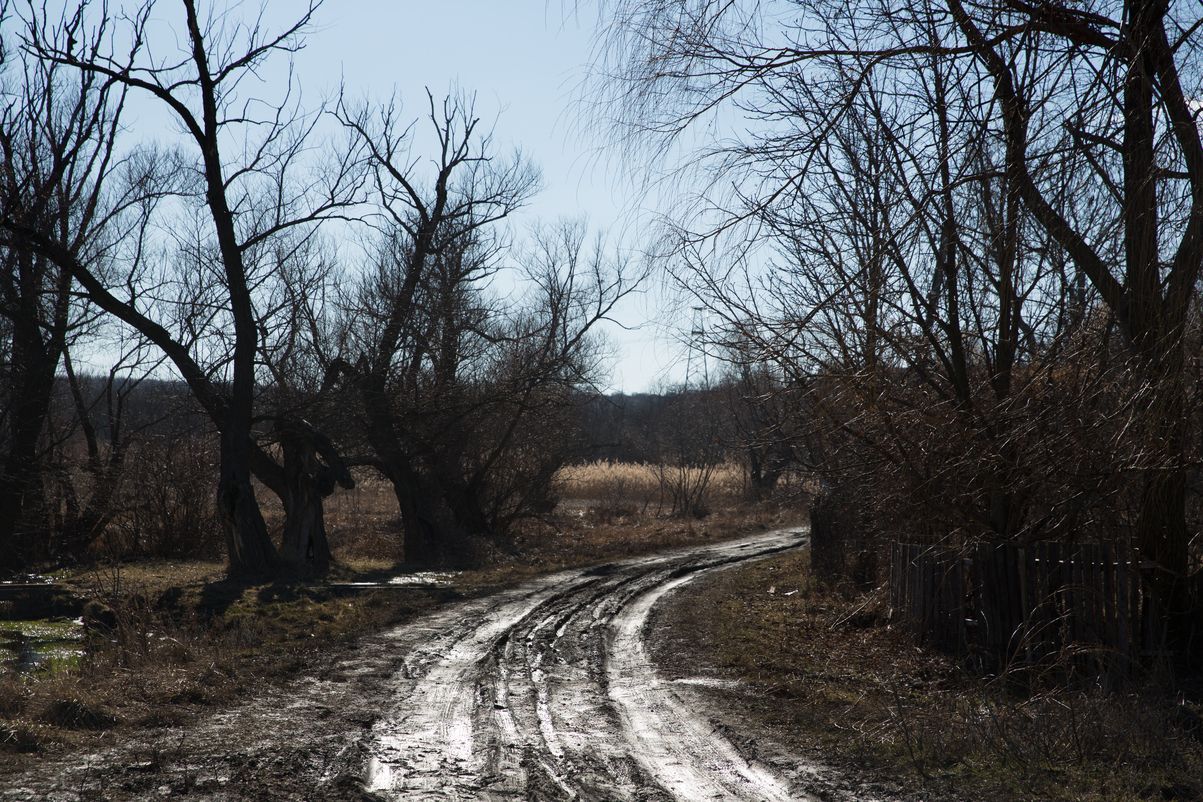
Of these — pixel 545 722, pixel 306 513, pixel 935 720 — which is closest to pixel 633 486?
pixel 306 513

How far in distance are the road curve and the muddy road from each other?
20mm

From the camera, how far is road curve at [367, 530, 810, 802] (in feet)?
19.2

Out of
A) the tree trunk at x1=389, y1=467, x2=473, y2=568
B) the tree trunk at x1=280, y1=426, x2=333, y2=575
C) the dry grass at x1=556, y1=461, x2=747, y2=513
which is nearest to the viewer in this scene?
the tree trunk at x1=280, y1=426, x2=333, y2=575

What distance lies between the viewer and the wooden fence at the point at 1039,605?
885 cm

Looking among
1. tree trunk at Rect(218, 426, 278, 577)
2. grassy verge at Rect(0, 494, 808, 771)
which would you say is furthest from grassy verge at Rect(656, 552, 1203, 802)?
tree trunk at Rect(218, 426, 278, 577)

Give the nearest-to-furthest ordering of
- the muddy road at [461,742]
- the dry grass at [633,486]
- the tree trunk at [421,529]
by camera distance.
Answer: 1. the muddy road at [461,742]
2. the tree trunk at [421,529]
3. the dry grass at [633,486]

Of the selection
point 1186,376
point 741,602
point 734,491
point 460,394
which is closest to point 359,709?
point 1186,376

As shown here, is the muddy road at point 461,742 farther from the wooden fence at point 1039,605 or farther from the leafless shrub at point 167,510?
the leafless shrub at point 167,510

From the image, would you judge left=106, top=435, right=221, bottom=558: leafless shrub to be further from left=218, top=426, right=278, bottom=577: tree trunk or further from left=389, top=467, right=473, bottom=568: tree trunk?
left=218, top=426, right=278, bottom=577: tree trunk

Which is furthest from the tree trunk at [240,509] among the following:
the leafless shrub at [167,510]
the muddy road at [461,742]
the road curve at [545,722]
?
the muddy road at [461,742]

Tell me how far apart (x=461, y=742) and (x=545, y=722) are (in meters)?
0.83

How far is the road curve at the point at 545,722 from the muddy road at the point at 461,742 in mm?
20

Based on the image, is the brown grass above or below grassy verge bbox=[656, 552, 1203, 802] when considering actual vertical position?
above

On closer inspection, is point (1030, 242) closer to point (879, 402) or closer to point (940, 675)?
point (879, 402)
